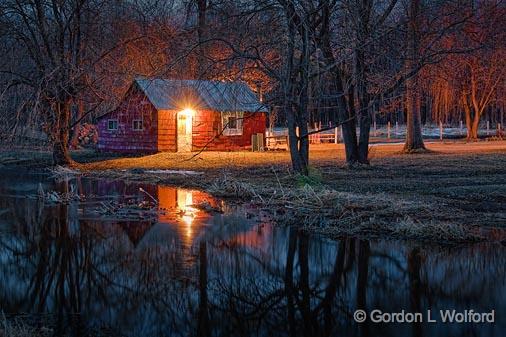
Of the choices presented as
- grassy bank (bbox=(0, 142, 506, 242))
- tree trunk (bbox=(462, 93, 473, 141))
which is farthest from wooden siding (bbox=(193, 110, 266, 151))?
tree trunk (bbox=(462, 93, 473, 141))

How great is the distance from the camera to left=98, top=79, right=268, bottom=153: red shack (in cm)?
3656

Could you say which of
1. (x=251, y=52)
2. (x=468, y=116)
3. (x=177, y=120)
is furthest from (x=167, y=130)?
(x=468, y=116)

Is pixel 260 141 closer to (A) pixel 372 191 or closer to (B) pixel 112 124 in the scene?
(B) pixel 112 124

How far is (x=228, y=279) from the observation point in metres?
8.78

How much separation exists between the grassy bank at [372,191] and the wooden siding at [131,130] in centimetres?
764

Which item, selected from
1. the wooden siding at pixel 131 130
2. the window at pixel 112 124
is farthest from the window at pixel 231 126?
the window at pixel 112 124

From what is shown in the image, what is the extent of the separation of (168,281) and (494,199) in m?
9.38

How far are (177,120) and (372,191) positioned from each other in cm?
2228

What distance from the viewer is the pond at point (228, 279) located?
6926 millimetres

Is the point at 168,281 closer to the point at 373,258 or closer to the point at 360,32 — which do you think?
the point at 373,258

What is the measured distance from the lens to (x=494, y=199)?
1476cm

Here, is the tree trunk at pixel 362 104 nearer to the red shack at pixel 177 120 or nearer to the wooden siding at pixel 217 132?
the red shack at pixel 177 120

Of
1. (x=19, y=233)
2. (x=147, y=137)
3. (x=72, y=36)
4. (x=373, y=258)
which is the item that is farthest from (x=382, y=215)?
(x=147, y=137)

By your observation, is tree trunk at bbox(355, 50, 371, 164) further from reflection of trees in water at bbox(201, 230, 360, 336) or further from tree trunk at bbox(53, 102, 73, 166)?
tree trunk at bbox(53, 102, 73, 166)
